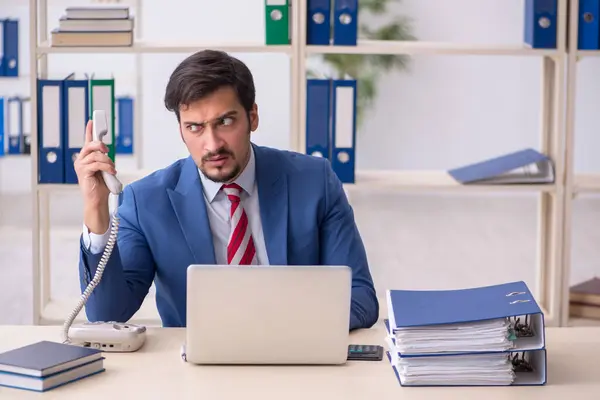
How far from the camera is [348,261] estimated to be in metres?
2.37

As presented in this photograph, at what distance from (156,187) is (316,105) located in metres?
1.15

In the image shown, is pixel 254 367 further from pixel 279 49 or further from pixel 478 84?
pixel 478 84

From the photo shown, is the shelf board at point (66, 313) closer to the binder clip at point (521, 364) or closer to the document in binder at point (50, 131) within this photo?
the document in binder at point (50, 131)

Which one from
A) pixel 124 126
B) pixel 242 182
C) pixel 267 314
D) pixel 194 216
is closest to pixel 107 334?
pixel 267 314

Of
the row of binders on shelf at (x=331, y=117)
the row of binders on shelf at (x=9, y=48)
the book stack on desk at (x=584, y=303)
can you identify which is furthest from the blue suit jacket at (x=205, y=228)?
the row of binders on shelf at (x=9, y=48)

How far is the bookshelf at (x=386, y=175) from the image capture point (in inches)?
134

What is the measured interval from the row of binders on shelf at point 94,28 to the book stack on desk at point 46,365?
1.77 m

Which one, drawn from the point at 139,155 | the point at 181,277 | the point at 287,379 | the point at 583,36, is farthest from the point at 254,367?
the point at 139,155

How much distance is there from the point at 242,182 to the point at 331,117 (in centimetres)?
111

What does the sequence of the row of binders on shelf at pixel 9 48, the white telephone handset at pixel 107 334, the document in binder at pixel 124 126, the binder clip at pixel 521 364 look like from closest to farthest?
the binder clip at pixel 521 364 → the white telephone handset at pixel 107 334 → the row of binders on shelf at pixel 9 48 → the document in binder at pixel 124 126

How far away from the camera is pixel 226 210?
94.0 inches

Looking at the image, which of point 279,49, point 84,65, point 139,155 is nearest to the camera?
point 279,49

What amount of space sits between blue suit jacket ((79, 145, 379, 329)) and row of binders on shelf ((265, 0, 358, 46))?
3.44 feet

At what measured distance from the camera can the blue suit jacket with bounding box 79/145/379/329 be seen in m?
2.32
